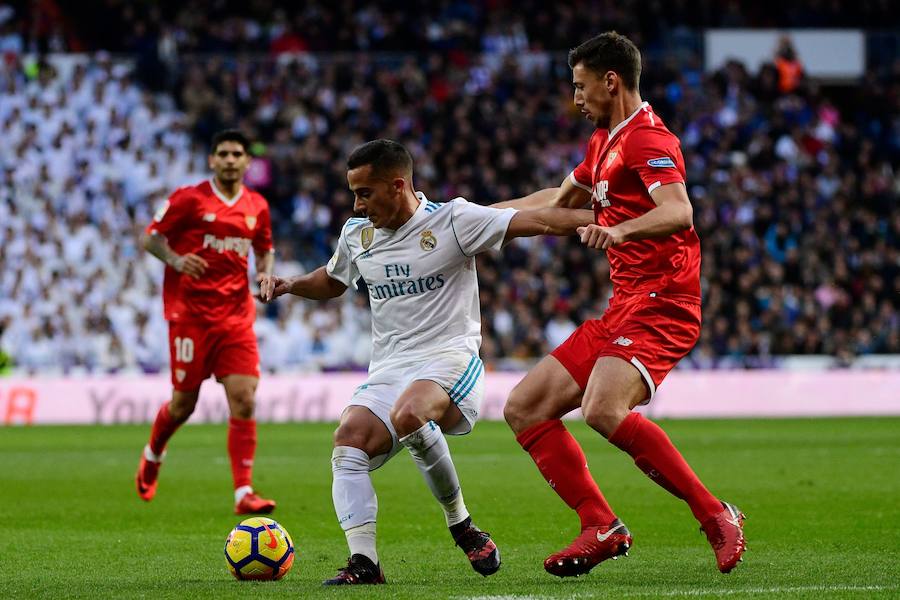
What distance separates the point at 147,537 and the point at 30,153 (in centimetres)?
1697

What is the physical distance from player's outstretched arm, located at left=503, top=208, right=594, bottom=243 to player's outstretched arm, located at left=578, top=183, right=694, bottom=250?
0.98 ft

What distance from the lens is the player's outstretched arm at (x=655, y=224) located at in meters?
5.71

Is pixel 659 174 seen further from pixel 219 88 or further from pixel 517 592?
pixel 219 88

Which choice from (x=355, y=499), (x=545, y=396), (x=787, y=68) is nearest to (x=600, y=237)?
(x=545, y=396)

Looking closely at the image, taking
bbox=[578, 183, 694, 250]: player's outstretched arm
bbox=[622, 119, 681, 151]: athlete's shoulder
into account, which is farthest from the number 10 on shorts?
bbox=[578, 183, 694, 250]: player's outstretched arm

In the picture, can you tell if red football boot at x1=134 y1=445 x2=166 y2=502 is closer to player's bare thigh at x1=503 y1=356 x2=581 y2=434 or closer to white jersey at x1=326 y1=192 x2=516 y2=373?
white jersey at x1=326 y1=192 x2=516 y2=373

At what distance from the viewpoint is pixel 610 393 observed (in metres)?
6.33

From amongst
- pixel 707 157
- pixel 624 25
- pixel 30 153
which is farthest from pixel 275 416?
pixel 624 25

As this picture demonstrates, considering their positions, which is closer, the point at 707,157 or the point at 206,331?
the point at 206,331

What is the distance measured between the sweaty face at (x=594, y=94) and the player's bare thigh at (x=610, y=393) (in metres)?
1.11

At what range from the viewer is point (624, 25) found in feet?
99.3

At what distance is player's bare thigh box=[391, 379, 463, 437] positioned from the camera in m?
6.46

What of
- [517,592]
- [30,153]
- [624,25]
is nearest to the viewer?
[517,592]

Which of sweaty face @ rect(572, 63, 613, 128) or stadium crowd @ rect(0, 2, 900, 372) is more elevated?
sweaty face @ rect(572, 63, 613, 128)
